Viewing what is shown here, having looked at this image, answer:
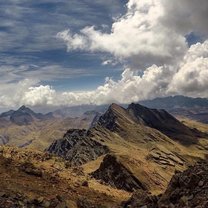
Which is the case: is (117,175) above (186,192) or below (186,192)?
below

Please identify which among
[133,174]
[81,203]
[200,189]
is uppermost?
[200,189]

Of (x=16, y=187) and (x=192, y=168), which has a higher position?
(x=192, y=168)

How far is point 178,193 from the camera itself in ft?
136

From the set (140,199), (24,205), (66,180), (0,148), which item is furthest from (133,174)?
(24,205)

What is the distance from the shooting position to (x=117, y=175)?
441 ft

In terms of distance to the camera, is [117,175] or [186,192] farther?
[117,175]

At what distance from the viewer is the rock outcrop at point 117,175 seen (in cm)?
12900

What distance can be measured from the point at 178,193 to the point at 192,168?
4386 millimetres

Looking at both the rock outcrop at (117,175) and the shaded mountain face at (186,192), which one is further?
the rock outcrop at (117,175)

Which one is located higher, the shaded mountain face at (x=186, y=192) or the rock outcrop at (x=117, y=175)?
the shaded mountain face at (x=186, y=192)

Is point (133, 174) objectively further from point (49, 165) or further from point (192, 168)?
point (192, 168)

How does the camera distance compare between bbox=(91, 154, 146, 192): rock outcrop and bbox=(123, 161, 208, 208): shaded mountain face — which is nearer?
bbox=(123, 161, 208, 208): shaded mountain face

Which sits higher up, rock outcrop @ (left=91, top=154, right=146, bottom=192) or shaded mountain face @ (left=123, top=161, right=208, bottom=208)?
shaded mountain face @ (left=123, top=161, right=208, bottom=208)

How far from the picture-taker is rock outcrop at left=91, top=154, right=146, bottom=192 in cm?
12900
